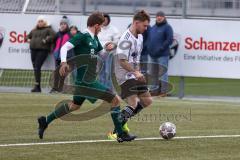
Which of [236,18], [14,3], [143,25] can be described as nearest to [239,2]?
[236,18]

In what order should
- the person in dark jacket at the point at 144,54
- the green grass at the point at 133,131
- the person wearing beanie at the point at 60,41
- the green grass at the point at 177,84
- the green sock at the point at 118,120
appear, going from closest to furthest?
the green grass at the point at 133,131 → the green sock at the point at 118,120 → the person in dark jacket at the point at 144,54 → the person wearing beanie at the point at 60,41 → the green grass at the point at 177,84

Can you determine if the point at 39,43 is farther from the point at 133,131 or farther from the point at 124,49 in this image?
the point at 124,49

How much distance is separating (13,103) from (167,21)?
5.61 meters

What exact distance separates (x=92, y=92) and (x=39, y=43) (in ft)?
37.5

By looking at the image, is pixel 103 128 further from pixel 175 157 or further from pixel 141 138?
pixel 175 157

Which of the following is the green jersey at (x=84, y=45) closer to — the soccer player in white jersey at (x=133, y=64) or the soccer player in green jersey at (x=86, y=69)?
the soccer player in green jersey at (x=86, y=69)

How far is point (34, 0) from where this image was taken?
992 inches

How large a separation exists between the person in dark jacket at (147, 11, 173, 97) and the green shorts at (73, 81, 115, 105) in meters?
9.37

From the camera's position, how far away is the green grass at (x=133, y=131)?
→ 11352mm

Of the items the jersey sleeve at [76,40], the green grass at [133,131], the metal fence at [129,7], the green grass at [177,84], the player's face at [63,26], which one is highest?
the jersey sleeve at [76,40]

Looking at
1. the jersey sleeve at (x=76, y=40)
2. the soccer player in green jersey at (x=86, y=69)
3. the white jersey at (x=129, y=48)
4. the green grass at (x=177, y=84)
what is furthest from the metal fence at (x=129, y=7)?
the jersey sleeve at (x=76, y=40)

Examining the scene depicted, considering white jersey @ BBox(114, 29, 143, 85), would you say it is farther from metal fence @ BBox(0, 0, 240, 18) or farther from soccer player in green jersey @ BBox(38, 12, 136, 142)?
metal fence @ BBox(0, 0, 240, 18)

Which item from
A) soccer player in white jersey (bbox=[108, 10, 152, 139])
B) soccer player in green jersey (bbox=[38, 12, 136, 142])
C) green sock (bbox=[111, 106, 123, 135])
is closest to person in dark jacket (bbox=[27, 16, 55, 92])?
soccer player in white jersey (bbox=[108, 10, 152, 139])

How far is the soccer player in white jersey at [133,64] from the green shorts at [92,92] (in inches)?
15.0
